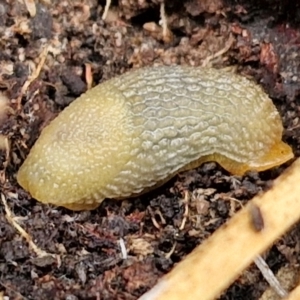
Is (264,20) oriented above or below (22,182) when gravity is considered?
above

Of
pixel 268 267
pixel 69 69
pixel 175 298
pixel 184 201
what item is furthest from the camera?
pixel 69 69

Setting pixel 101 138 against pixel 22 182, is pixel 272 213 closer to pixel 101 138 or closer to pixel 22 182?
pixel 101 138

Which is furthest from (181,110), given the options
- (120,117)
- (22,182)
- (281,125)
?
(22,182)

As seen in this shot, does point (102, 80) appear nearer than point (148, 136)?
No
